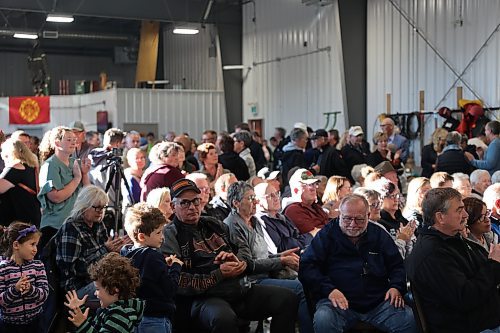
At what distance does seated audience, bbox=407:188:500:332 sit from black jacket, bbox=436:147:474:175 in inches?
159

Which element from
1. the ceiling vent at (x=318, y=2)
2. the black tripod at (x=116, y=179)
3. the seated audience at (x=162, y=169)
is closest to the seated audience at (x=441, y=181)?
the seated audience at (x=162, y=169)

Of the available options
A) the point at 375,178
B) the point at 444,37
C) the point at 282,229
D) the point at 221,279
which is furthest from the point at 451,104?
the point at 221,279

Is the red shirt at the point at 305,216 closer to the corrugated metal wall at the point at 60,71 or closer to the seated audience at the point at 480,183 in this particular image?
the seated audience at the point at 480,183

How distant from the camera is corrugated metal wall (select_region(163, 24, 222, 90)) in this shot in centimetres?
1914

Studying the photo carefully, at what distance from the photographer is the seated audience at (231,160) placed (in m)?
7.96

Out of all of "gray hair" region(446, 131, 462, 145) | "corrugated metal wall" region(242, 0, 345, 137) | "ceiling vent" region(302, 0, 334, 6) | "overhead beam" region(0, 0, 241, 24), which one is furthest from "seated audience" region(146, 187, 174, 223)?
"overhead beam" region(0, 0, 241, 24)

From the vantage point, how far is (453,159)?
798 centimetres

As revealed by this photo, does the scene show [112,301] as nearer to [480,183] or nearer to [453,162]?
[480,183]

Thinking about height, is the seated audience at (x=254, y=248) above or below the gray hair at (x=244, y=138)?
below

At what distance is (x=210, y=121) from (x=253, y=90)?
4.56 ft

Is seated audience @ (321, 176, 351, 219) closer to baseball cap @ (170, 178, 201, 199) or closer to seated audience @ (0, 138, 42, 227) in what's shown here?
baseball cap @ (170, 178, 201, 199)

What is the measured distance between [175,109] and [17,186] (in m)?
12.2

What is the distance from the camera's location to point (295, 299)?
4586 millimetres

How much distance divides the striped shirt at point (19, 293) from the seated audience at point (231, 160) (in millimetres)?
4019
